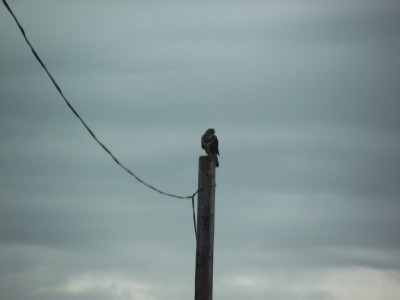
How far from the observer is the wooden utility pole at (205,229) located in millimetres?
14969

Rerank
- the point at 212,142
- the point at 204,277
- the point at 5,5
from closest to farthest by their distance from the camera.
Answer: the point at 5,5
the point at 204,277
the point at 212,142

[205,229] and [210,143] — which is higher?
[210,143]

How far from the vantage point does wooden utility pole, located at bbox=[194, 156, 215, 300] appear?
49.1ft

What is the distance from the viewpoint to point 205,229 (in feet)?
50.3

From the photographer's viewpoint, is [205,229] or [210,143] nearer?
[205,229]

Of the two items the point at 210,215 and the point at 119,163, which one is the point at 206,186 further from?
the point at 119,163

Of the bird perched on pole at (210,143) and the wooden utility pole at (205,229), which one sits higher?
the bird perched on pole at (210,143)

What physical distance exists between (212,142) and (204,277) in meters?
3.68

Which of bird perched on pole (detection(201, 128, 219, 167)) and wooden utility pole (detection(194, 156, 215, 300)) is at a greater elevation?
bird perched on pole (detection(201, 128, 219, 167))

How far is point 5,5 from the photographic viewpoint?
12578 millimetres

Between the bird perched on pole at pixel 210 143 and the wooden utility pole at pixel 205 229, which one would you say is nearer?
the wooden utility pole at pixel 205 229

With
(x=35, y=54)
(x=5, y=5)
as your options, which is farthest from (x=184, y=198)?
(x=5, y=5)

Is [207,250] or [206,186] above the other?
[206,186]

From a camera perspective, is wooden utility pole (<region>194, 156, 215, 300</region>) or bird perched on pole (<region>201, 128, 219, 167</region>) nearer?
wooden utility pole (<region>194, 156, 215, 300</region>)
